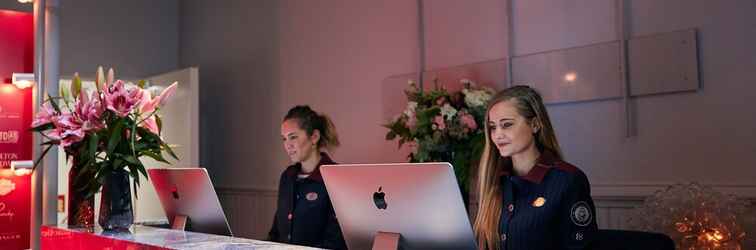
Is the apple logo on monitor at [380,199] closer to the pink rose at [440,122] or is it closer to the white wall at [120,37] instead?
the pink rose at [440,122]

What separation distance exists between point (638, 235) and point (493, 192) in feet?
1.41

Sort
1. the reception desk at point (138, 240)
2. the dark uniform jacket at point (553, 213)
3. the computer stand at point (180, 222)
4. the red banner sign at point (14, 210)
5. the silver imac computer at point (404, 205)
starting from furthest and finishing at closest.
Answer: the red banner sign at point (14, 210) → the computer stand at point (180, 222) → the dark uniform jacket at point (553, 213) → the reception desk at point (138, 240) → the silver imac computer at point (404, 205)

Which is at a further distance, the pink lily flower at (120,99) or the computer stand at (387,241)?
the pink lily flower at (120,99)

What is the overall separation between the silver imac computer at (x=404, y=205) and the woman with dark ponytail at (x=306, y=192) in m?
1.05

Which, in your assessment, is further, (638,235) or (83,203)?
(83,203)

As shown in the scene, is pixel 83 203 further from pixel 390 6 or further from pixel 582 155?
pixel 390 6

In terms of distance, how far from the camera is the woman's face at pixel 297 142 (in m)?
3.07

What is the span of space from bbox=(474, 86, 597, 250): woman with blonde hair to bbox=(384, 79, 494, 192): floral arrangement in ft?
2.05

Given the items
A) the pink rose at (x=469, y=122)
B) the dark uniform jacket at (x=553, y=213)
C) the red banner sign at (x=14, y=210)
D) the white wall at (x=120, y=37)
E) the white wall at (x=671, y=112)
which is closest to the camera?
the dark uniform jacket at (x=553, y=213)

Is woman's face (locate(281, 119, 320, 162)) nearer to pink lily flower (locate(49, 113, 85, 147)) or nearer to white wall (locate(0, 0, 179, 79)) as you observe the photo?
pink lily flower (locate(49, 113, 85, 147))

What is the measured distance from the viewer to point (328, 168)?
1.74m

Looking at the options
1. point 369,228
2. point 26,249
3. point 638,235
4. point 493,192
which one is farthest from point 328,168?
point 26,249

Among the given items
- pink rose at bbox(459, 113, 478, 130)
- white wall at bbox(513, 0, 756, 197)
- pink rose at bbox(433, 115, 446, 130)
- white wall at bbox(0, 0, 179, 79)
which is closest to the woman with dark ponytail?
pink rose at bbox(433, 115, 446, 130)

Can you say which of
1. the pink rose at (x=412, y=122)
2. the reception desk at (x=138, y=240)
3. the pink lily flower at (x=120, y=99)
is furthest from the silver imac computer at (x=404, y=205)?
the pink rose at (x=412, y=122)
